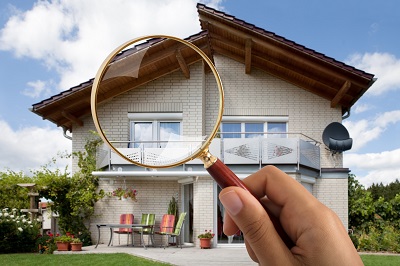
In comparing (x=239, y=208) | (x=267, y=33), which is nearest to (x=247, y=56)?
(x=267, y=33)

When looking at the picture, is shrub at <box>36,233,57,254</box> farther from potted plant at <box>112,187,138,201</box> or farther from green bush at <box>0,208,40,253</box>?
potted plant at <box>112,187,138,201</box>

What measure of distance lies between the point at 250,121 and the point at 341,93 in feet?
11.2

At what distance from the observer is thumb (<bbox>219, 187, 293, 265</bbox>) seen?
2.06 meters

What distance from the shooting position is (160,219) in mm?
18406

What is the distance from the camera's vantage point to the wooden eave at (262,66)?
17.2 m

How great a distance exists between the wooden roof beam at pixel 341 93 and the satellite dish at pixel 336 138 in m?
0.79

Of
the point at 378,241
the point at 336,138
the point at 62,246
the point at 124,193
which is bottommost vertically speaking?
the point at 378,241

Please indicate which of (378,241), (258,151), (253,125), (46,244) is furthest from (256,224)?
(378,241)

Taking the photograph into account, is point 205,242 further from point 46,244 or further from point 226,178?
point 226,178

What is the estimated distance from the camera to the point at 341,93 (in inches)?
703

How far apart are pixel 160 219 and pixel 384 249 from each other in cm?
793

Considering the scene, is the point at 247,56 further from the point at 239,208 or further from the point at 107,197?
the point at 239,208

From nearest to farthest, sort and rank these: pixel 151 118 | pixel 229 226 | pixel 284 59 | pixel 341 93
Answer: pixel 229 226 → pixel 151 118 → pixel 341 93 → pixel 284 59

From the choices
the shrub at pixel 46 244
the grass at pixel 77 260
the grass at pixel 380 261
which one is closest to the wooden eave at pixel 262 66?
the shrub at pixel 46 244
